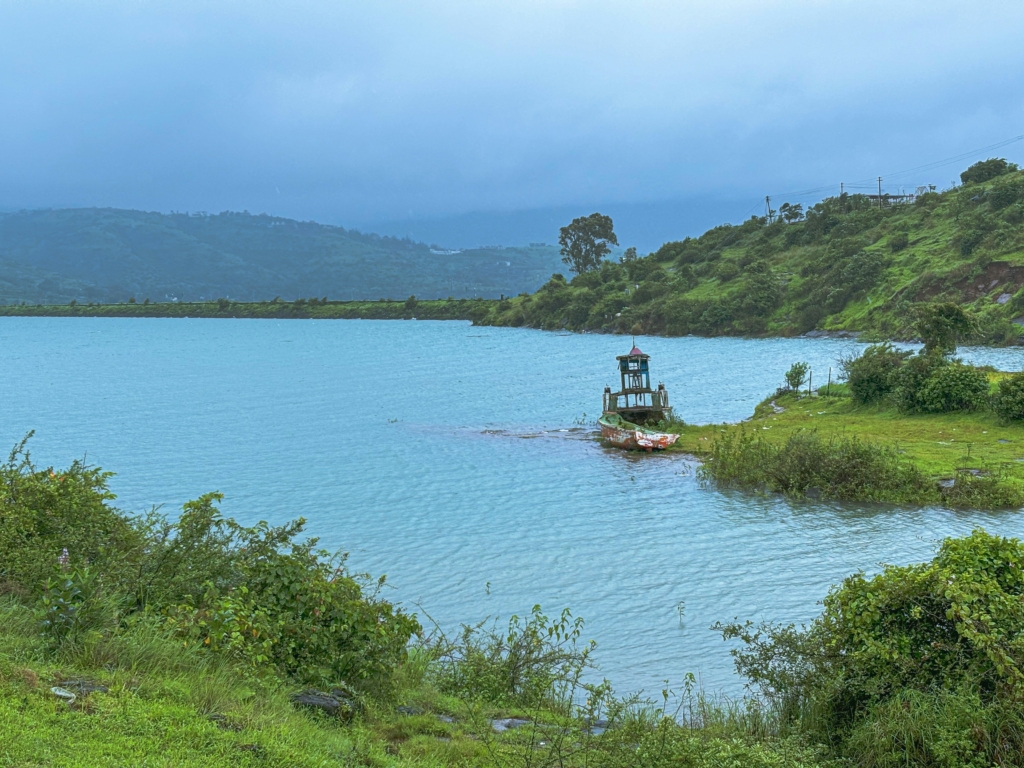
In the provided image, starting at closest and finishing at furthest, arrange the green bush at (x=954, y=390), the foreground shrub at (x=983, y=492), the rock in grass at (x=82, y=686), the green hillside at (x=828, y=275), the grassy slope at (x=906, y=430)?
the rock in grass at (x=82, y=686)
the foreground shrub at (x=983, y=492)
the grassy slope at (x=906, y=430)
the green bush at (x=954, y=390)
the green hillside at (x=828, y=275)

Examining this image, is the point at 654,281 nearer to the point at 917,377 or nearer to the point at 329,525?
the point at 917,377

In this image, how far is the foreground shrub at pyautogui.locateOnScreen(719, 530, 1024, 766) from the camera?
8.46m

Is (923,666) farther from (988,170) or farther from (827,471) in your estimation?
(988,170)

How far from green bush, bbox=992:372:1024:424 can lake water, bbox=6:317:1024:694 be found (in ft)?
33.3

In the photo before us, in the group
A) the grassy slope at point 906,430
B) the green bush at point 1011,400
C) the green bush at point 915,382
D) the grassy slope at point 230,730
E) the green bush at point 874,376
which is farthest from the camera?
the green bush at point 874,376

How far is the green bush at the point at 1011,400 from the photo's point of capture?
31.7 metres

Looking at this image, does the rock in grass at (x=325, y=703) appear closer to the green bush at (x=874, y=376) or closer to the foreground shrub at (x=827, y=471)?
the foreground shrub at (x=827, y=471)

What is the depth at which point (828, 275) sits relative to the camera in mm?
109500

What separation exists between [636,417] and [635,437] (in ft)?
14.5

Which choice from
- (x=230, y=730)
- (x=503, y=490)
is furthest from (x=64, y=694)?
(x=503, y=490)

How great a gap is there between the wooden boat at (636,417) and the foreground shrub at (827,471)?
20.3 ft

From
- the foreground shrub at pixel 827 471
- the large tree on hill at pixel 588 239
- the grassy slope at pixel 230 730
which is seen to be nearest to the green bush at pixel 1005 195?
the large tree on hill at pixel 588 239

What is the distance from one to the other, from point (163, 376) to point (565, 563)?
67.8 meters

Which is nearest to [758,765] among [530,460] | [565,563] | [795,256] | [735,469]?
[565,563]
